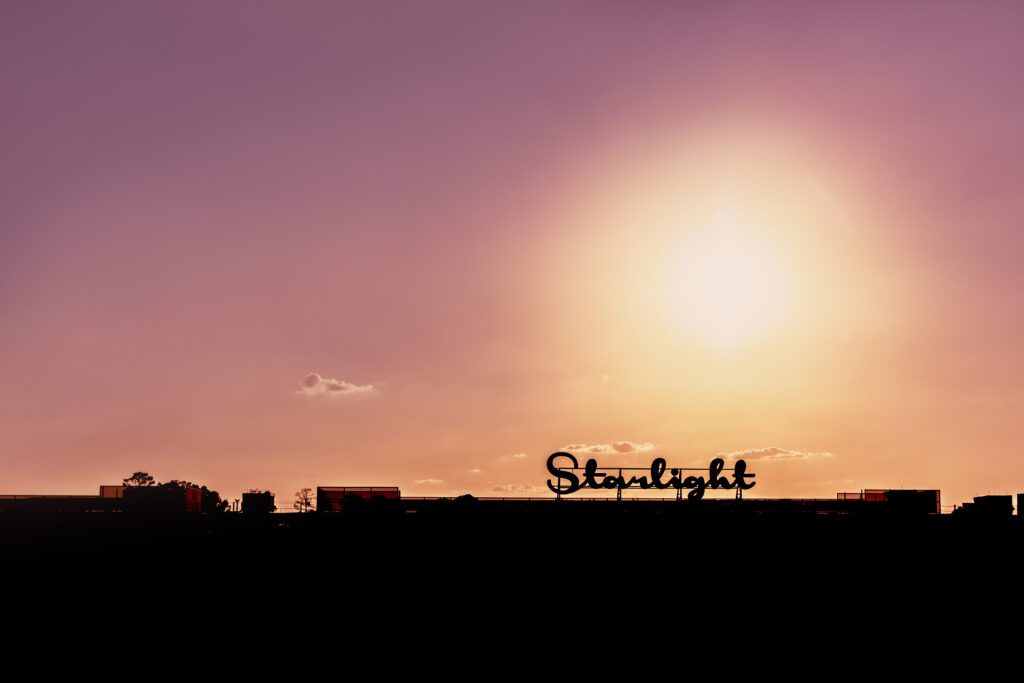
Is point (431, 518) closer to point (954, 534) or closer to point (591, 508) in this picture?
point (591, 508)

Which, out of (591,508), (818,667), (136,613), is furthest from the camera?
(591,508)

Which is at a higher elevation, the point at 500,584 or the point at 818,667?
the point at 500,584

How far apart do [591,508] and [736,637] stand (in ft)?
55.9

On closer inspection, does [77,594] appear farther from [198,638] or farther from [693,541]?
[693,541]

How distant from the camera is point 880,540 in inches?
Result: 3474

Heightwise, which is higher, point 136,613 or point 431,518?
point 431,518

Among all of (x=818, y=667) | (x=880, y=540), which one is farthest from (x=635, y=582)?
(x=880, y=540)

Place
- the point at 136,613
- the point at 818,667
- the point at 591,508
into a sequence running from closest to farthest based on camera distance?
the point at 818,667 < the point at 136,613 < the point at 591,508

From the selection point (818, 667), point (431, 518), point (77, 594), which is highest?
point (431, 518)

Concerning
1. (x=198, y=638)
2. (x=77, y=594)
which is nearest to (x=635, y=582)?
(x=198, y=638)

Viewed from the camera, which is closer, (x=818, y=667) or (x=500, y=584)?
(x=818, y=667)

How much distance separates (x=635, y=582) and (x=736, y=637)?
9.05 meters

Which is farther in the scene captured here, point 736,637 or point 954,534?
point 954,534

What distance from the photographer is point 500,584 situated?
8644 cm
